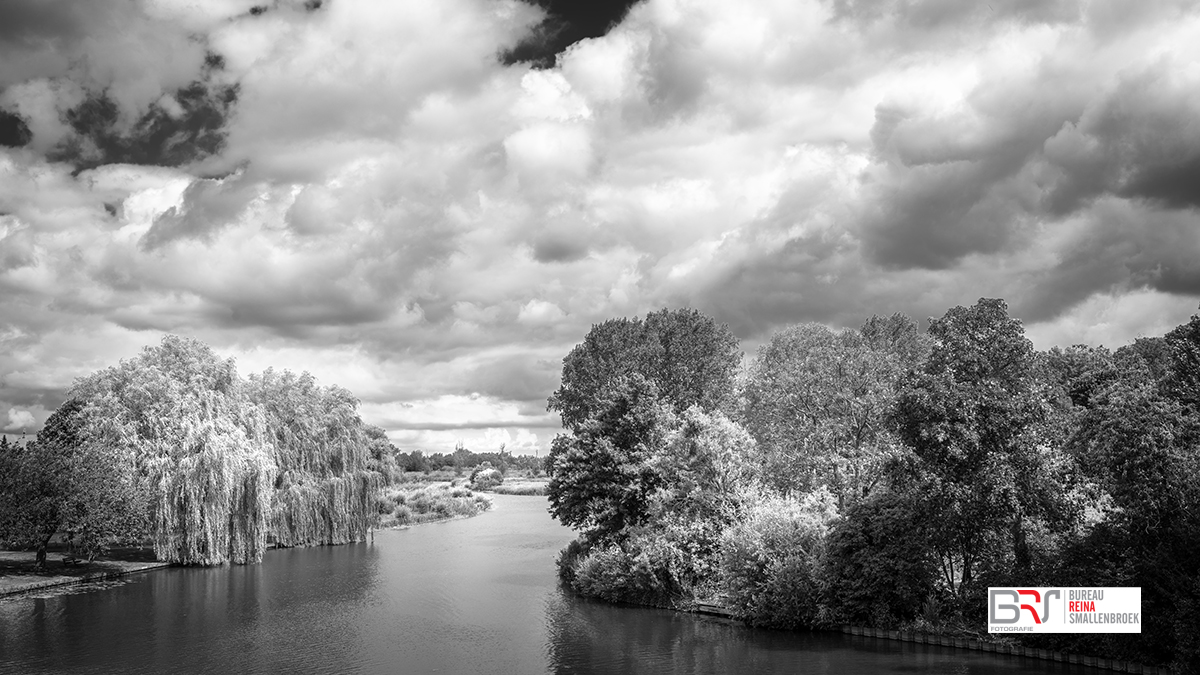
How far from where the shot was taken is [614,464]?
170 feet

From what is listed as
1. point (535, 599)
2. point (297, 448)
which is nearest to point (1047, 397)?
point (535, 599)

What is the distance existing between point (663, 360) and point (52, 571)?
48.7 m

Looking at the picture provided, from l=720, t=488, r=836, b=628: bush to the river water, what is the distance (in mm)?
1141

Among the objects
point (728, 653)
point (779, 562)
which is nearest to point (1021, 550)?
point (779, 562)

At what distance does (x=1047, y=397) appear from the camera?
3597 centimetres

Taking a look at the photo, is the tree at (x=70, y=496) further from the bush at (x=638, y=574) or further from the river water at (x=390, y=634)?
the bush at (x=638, y=574)

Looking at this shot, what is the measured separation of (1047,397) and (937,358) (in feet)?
16.9

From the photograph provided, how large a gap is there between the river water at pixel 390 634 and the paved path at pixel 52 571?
5.66 ft

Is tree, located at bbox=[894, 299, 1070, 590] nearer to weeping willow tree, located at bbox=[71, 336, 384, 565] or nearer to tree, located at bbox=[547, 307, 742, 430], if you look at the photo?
tree, located at bbox=[547, 307, 742, 430]

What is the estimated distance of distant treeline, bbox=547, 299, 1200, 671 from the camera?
29672 millimetres

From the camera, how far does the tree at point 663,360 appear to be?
71.2 m

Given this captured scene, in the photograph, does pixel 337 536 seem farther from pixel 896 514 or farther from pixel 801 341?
pixel 896 514

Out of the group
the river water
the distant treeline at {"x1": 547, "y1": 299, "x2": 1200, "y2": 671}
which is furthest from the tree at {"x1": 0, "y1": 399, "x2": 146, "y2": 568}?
the distant treeline at {"x1": 547, "y1": 299, "x2": 1200, "y2": 671}

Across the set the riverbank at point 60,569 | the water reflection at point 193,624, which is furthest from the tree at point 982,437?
the riverbank at point 60,569
